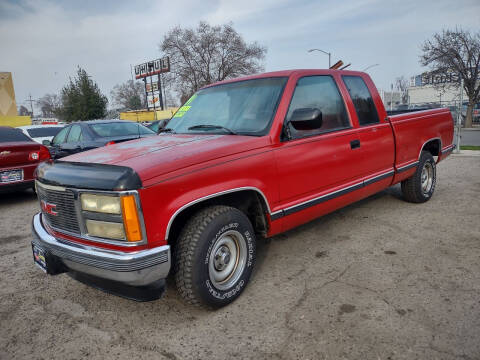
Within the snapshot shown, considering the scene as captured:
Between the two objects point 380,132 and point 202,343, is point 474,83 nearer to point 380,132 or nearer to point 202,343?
point 380,132

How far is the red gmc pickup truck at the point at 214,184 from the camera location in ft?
7.54

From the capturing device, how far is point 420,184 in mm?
5137

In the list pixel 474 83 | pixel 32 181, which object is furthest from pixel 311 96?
pixel 474 83

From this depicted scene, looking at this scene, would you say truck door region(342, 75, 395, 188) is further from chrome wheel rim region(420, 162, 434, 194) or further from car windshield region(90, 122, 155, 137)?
car windshield region(90, 122, 155, 137)

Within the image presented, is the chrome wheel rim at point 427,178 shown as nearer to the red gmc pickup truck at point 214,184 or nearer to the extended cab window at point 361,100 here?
the red gmc pickup truck at point 214,184

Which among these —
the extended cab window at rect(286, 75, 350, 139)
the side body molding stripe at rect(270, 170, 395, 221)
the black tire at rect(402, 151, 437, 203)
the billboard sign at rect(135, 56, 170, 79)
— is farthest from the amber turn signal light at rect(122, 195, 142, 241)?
the billboard sign at rect(135, 56, 170, 79)

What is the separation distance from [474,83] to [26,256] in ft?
105

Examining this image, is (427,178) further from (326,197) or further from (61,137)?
(61,137)

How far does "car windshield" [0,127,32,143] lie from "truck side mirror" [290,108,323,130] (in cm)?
612

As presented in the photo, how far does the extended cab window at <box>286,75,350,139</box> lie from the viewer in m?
3.36

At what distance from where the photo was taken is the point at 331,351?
2.25 metres

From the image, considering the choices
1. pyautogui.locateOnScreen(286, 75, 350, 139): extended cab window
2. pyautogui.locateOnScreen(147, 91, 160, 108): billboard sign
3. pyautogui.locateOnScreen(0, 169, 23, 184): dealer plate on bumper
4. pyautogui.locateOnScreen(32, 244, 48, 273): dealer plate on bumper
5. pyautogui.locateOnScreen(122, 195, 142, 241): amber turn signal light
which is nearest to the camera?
pyautogui.locateOnScreen(122, 195, 142, 241): amber turn signal light

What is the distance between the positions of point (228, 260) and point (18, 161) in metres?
5.41

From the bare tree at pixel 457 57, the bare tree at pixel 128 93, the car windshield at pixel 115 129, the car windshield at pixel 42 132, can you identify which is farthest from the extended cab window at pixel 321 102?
the bare tree at pixel 128 93
